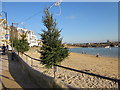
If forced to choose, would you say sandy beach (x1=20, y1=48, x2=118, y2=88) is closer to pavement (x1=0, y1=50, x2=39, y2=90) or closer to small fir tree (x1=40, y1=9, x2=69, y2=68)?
small fir tree (x1=40, y1=9, x2=69, y2=68)

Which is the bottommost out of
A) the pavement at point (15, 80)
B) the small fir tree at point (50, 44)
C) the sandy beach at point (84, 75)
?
the sandy beach at point (84, 75)

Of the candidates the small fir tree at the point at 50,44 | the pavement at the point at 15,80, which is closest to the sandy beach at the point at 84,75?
the small fir tree at the point at 50,44

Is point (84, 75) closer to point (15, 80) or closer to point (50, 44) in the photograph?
point (50, 44)

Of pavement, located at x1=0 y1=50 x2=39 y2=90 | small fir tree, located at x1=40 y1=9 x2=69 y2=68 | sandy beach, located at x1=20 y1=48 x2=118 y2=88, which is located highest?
small fir tree, located at x1=40 y1=9 x2=69 y2=68

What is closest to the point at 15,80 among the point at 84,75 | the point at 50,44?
the point at 50,44

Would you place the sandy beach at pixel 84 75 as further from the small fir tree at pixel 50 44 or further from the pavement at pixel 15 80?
the pavement at pixel 15 80

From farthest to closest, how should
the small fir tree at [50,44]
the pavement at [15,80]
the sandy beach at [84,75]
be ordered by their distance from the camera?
the sandy beach at [84,75] → the small fir tree at [50,44] → the pavement at [15,80]

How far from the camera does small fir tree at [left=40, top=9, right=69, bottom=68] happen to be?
689 cm

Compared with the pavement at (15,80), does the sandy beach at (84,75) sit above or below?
below

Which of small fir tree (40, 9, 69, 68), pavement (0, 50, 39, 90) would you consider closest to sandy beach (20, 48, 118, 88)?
small fir tree (40, 9, 69, 68)

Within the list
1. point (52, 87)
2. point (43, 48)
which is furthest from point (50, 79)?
point (43, 48)

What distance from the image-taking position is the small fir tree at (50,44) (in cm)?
689

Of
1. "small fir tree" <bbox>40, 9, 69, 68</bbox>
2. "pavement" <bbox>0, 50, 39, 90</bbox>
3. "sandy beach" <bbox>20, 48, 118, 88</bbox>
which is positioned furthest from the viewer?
"sandy beach" <bbox>20, 48, 118, 88</bbox>

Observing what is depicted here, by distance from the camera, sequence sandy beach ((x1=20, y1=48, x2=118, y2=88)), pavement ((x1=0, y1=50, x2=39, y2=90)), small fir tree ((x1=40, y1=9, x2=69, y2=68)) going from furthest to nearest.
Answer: sandy beach ((x1=20, y1=48, x2=118, y2=88)) → small fir tree ((x1=40, y1=9, x2=69, y2=68)) → pavement ((x1=0, y1=50, x2=39, y2=90))
